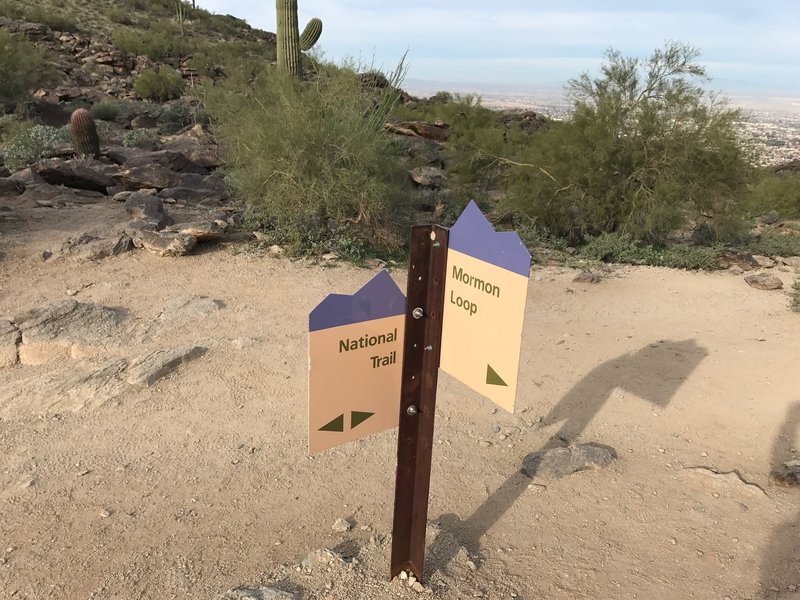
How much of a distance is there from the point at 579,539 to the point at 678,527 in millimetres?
538

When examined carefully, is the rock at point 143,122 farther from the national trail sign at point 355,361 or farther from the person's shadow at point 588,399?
the national trail sign at point 355,361

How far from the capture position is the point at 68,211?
8602 millimetres

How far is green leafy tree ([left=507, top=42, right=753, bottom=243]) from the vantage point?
8844mm

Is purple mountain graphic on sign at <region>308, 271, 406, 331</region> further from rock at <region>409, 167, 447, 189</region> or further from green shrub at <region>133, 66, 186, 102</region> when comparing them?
green shrub at <region>133, 66, 186, 102</region>

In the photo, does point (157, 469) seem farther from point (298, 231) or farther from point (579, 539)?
point (298, 231)

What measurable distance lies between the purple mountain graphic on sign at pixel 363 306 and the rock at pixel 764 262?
8.23 metres

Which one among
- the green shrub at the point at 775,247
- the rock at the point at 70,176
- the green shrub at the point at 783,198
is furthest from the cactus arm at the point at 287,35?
the green shrub at the point at 783,198

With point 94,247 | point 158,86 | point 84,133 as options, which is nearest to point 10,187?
point 84,133

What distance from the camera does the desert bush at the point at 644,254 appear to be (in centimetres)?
842

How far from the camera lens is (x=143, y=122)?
16.7m

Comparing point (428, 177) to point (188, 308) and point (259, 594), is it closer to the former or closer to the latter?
point (188, 308)

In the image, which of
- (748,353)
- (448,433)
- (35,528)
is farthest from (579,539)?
(748,353)

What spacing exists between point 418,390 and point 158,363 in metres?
2.95

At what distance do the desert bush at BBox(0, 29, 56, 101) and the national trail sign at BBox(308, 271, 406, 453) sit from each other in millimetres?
17843
